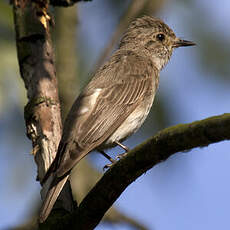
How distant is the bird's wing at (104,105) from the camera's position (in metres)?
4.36

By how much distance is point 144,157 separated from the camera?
120 inches

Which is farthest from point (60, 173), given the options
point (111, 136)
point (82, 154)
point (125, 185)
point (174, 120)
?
point (174, 120)

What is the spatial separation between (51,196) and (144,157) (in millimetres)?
1085

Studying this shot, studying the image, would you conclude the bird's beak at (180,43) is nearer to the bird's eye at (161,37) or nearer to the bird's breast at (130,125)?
the bird's eye at (161,37)

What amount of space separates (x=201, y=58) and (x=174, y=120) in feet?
3.10

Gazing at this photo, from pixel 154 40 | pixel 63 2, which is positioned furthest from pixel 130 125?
pixel 154 40

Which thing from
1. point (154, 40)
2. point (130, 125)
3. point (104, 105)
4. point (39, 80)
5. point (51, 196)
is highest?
point (154, 40)

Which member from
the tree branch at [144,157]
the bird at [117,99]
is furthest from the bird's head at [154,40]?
the tree branch at [144,157]

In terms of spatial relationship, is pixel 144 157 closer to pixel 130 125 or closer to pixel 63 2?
pixel 130 125

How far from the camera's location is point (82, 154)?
4.25 meters

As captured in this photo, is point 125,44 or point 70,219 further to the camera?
point 125,44

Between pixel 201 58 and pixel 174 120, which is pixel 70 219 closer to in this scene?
pixel 174 120

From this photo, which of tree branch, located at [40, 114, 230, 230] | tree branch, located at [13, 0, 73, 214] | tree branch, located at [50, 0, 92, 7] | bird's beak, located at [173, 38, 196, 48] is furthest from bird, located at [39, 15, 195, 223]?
tree branch, located at [50, 0, 92, 7]

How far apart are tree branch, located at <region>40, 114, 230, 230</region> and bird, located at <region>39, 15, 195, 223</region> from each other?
1.37ft
